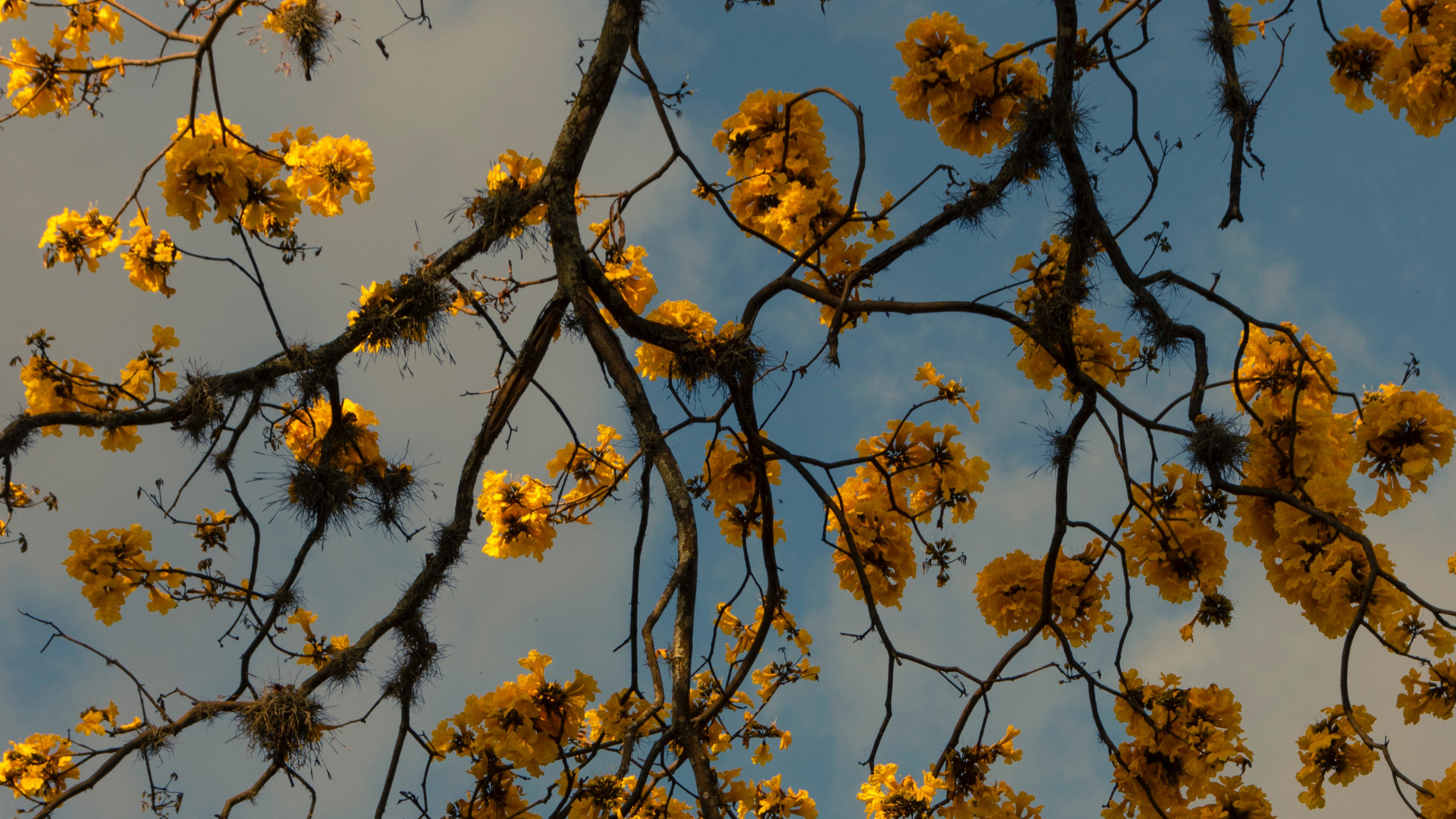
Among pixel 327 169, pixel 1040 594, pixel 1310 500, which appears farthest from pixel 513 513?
pixel 1310 500

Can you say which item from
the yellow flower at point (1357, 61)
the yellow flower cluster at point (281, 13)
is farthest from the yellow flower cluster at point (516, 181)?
the yellow flower at point (1357, 61)

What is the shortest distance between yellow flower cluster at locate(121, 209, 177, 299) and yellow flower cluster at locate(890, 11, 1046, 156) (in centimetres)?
294

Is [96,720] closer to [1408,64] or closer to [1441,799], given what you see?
[1441,799]

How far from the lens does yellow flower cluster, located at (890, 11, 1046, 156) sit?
3484 mm

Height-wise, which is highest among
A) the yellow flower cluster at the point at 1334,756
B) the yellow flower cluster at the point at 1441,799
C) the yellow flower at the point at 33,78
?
the yellow flower at the point at 33,78

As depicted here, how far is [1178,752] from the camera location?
3289 mm

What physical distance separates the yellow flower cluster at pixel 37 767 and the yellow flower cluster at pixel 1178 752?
3.90 meters

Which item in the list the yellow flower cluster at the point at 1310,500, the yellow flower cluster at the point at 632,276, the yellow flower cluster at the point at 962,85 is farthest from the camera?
the yellow flower cluster at the point at 632,276

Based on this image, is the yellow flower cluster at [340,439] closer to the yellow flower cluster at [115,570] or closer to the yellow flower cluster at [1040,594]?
the yellow flower cluster at [115,570]

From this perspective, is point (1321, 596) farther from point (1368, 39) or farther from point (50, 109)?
point (50, 109)

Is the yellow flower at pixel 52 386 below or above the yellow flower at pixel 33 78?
below

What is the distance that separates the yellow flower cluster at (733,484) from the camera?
3.56m

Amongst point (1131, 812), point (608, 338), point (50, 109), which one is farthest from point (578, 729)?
point (50, 109)

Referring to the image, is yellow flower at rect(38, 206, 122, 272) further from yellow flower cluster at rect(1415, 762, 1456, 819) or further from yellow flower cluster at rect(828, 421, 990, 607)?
yellow flower cluster at rect(1415, 762, 1456, 819)
